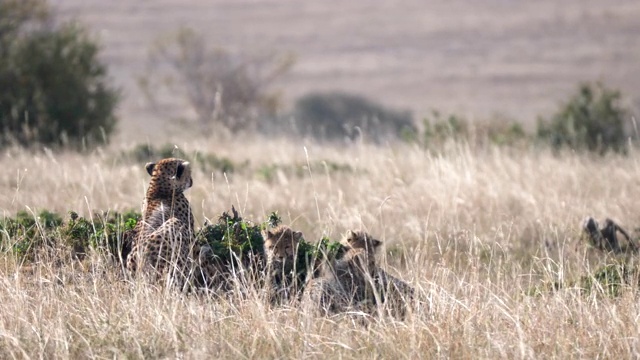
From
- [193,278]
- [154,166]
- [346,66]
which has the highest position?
[154,166]

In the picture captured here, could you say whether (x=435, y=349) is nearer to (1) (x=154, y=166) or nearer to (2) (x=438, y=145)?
(1) (x=154, y=166)

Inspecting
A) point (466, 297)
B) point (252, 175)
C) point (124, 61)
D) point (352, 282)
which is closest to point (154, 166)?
point (352, 282)

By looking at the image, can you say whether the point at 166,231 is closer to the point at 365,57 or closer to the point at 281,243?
the point at 281,243

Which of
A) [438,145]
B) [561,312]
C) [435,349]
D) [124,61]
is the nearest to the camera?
[435,349]

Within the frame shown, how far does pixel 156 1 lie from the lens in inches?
3383

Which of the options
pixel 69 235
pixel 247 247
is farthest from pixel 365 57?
pixel 247 247

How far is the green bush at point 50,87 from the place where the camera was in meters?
14.1

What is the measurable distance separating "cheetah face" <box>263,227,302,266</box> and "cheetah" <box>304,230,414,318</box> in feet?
0.69

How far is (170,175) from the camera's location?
266 inches

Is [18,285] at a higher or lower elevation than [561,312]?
higher

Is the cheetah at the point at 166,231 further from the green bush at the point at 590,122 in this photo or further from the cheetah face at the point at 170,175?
the green bush at the point at 590,122

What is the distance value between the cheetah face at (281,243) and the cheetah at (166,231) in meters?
0.43

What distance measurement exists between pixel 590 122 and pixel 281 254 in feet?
31.9

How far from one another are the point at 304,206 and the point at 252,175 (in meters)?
2.19
